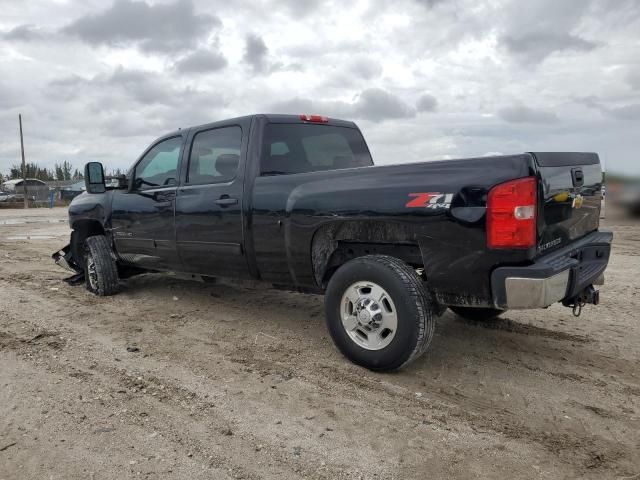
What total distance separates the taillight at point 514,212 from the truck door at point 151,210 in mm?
3237

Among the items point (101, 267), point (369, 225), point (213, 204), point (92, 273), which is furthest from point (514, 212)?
point (92, 273)

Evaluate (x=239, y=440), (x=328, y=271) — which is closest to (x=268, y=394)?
(x=239, y=440)

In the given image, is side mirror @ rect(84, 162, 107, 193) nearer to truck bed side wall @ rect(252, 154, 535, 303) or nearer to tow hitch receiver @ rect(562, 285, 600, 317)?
truck bed side wall @ rect(252, 154, 535, 303)

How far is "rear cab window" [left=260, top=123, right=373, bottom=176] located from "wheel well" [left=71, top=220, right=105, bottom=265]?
3.16 meters

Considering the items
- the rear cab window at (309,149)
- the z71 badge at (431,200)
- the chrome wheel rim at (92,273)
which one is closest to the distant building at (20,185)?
the chrome wheel rim at (92,273)

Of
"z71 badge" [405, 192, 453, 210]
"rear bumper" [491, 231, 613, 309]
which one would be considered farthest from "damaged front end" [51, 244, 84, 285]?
"rear bumper" [491, 231, 613, 309]

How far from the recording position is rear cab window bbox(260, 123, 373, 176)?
4551 millimetres

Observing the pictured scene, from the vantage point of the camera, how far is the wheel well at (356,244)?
3.65 metres

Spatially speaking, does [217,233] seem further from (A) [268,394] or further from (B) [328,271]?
(A) [268,394]

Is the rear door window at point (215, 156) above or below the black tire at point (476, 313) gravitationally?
above

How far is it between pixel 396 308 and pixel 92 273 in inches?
172

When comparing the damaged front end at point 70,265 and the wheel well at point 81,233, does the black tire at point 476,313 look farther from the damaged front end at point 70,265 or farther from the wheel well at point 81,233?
the damaged front end at point 70,265

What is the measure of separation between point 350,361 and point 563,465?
63.8 inches

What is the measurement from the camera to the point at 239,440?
277cm
